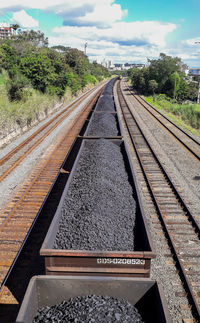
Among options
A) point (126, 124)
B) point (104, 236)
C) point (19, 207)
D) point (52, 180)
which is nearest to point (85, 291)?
point (104, 236)

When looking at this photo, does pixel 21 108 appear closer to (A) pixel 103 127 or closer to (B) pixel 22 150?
(B) pixel 22 150

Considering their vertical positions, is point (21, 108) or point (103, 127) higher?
point (21, 108)

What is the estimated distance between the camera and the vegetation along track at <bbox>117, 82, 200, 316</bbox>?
5.73 m

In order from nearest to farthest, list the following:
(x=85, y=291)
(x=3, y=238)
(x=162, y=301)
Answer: (x=162, y=301) → (x=85, y=291) → (x=3, y=238)

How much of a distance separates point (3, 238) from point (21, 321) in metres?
4.00

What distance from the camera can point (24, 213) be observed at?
8.07 meters

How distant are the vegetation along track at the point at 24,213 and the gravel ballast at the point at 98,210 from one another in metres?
1.60

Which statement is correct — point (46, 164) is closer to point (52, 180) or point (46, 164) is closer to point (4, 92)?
point (52, 180)

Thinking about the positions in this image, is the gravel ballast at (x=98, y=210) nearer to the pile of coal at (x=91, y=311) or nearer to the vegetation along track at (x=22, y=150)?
the pile of coal at (x=91, y=311)

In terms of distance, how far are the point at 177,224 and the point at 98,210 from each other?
296 cm

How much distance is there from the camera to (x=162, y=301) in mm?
3564

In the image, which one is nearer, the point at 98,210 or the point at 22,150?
the point at 98,210

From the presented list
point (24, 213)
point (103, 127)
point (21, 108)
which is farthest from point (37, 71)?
point (24, 213)

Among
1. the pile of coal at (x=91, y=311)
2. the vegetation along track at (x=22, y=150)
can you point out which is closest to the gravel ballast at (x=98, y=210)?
the pile of coal at (x=91, y=311)
